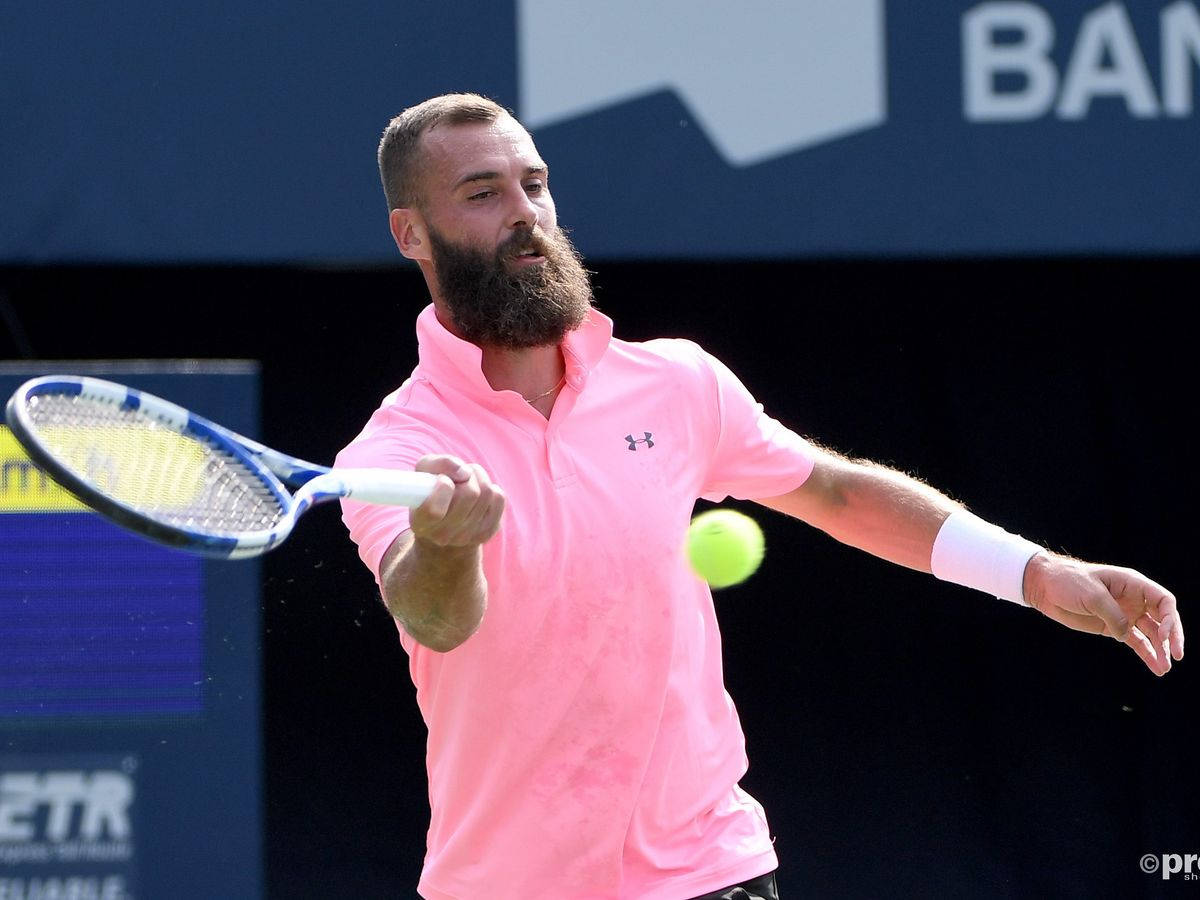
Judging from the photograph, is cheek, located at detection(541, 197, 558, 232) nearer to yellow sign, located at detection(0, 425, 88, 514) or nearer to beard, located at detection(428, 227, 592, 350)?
beard, located at detection(428, 227, 592, 350)

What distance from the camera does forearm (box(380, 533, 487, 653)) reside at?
2.35 metres

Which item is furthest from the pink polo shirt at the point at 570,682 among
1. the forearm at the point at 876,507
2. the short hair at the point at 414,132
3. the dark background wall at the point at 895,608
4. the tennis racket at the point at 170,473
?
the dark background wall at the point at 895,608

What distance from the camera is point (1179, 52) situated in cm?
438

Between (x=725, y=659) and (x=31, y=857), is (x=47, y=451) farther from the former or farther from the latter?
(x=725, y=659)

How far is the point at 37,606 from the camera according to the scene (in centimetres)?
429

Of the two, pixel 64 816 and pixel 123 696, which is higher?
pixel 123 696

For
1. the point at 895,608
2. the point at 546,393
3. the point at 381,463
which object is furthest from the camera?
the point at 895,608

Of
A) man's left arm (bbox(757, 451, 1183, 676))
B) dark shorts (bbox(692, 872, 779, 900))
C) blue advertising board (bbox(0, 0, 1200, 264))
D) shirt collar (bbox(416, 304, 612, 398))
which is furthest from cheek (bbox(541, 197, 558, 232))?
blue advertising board (bbox(0, 0, 1200, 264))

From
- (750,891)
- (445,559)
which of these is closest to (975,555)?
(750,891)

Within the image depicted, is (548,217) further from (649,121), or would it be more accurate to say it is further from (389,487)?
(649,121)

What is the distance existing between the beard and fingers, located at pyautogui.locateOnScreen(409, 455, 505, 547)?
61cm

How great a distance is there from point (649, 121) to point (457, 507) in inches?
89.5

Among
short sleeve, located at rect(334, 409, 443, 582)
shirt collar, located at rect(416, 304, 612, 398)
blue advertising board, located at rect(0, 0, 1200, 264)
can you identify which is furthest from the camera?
blue advertising board, located at rect(0, 0, 1200, 264)

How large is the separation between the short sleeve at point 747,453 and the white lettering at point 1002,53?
1.66 meters
